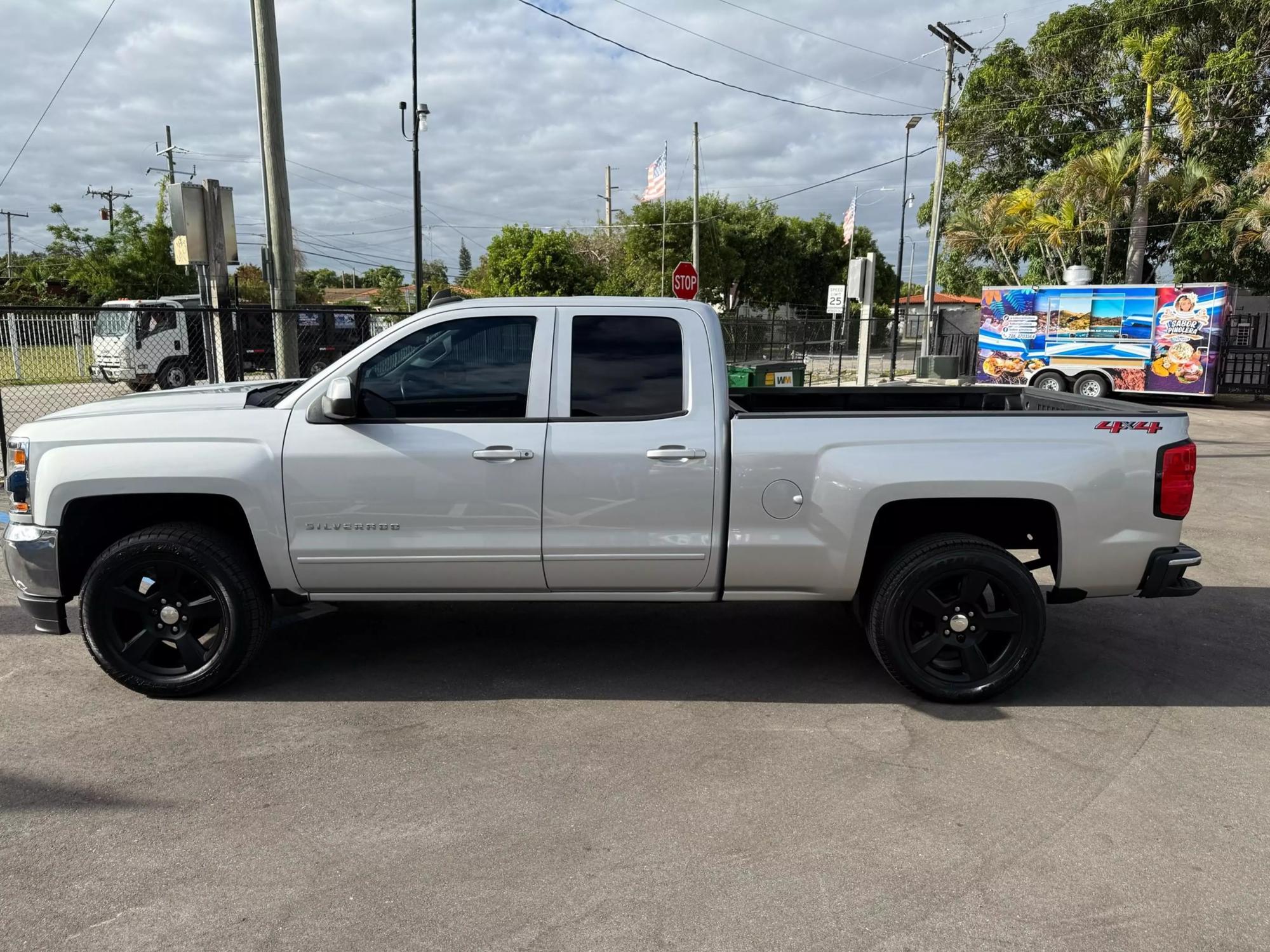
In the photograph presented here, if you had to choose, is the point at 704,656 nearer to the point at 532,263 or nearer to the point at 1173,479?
the point at 1173,479

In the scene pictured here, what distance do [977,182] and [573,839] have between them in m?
34.8

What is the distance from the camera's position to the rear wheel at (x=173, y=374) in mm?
18891

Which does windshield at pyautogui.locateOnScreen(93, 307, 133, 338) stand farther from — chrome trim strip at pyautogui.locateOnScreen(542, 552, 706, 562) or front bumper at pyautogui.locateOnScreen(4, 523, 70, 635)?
chrome trim strip at pyautogui.locateOnScreen(542, 552, 706, 562)

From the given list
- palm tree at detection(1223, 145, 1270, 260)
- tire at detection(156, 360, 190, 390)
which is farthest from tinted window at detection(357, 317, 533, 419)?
palm tree at detection(1223, 145, 1270, 260)

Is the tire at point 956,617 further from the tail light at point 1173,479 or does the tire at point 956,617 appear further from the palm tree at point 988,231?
the palm tree at point 988,231

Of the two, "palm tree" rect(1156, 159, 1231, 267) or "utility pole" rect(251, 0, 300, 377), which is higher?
"palm tree" rect(1156, 159, 1231, 267)

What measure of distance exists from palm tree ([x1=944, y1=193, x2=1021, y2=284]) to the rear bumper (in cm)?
2626

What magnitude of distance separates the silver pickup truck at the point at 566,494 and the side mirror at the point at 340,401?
2cm

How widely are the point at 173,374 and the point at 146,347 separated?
28.3 inches

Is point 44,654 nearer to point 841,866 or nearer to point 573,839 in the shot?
point 573,839

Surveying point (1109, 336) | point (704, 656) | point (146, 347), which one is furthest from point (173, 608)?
point (1109, 336)

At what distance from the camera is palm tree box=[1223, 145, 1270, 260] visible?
902 inches

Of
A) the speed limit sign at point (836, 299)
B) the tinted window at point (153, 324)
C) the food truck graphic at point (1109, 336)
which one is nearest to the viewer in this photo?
the tinted window at point (153, 324)

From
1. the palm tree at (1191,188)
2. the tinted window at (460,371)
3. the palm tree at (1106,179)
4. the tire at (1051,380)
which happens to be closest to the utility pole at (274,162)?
the tinted window at (460,371)
